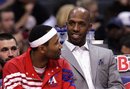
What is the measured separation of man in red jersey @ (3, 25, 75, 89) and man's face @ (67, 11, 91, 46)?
564 mm

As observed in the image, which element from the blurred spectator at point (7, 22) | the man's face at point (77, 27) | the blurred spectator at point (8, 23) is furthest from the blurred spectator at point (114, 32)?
the man's face at point (77, 27)

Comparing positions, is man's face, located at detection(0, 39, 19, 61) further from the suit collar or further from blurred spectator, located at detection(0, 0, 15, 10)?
blurred spectator, located at detection(0, 0, 15, 10)

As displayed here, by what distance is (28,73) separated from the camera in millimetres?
6055

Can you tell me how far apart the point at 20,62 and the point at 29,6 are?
579 centimetres

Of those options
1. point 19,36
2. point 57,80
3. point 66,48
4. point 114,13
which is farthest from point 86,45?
point 114,13

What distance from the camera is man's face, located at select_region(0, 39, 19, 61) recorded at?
23.6ft

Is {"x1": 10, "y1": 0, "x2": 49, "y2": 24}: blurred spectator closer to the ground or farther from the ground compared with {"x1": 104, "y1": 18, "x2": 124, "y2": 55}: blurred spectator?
farther from the ground

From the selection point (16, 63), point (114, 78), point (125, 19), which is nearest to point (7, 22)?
point (125, 19)

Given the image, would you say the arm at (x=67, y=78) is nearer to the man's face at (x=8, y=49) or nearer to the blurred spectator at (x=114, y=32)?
the man's face at (x=8, y=49)

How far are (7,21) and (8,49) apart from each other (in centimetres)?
362

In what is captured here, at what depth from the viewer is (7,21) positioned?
1095cm

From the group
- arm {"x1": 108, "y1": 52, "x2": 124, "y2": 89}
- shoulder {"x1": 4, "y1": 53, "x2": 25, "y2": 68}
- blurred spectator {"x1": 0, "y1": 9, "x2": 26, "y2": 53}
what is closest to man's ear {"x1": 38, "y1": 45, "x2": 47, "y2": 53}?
shoulder {"x1": 4, "y1": 53, "x2": 25, "y2": 68}

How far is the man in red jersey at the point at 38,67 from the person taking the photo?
6027 mm

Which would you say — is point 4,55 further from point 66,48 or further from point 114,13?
point 114,13
